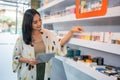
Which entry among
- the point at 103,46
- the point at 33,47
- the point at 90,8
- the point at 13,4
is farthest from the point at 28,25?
the point at 13,4

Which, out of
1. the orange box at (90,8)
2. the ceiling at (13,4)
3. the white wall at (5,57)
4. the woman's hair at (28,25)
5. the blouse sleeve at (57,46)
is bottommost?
the white wall at (5,57)

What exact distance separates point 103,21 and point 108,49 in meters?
0.42

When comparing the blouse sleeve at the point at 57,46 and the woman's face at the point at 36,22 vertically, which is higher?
the woman's face at the point at 36,22

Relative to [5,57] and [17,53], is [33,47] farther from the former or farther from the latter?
[5,57]

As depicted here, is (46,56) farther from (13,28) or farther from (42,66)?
(13,28)

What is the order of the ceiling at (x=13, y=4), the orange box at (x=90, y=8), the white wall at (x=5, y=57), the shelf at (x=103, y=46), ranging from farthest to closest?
the ceiling at (x=13, y=4) → the white wall at (x=5, y=57) → the orange box at (x=90, y=8) → the shelf at (x=103, y=46)

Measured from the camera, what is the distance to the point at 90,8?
135 centimetres

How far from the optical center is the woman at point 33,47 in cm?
152

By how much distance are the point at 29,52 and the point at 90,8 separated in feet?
2.24

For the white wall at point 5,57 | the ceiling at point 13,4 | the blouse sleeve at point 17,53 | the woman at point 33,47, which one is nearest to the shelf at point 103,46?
the woman at point 33,47

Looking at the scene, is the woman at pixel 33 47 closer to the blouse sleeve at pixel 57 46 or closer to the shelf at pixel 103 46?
the blouse sleeve at pixel 57 46

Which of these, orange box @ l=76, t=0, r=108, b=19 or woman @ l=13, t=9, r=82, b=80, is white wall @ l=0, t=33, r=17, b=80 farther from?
orange box @ l=76, t=0, r=108, b=19

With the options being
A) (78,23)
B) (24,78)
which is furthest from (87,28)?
(24,78)

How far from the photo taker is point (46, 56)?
4.77 ft
